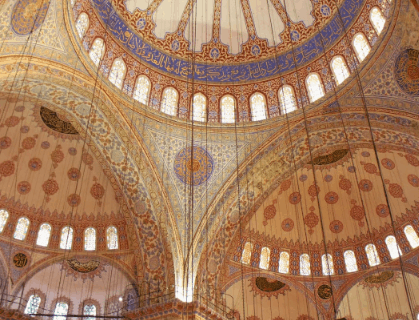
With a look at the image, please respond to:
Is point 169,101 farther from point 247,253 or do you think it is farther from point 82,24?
point 247,253

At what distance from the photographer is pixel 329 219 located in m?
13.8

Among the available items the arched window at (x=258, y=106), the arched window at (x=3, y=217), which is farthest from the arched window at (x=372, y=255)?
the arched window at (x=3, y=217)

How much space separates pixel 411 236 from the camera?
12.7 m

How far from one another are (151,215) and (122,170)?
134 centimetres

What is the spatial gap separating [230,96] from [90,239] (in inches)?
217

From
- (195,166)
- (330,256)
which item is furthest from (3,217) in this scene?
(330,256)

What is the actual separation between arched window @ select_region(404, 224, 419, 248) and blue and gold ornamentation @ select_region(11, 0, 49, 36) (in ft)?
35.5

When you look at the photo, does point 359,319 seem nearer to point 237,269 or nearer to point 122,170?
point 237,269

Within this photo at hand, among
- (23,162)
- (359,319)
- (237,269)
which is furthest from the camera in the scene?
(359,319)

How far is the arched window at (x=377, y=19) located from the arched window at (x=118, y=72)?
6.09m

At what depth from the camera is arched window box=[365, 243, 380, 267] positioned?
13.0 m

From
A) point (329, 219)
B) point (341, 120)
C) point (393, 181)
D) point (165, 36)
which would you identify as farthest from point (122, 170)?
point (393, 181)

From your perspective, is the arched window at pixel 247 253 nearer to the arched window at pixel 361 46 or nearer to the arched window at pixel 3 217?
the arched window at pixel 361 46

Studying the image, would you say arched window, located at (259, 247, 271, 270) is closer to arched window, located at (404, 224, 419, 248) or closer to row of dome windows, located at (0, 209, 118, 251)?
arched window, located at (404, 224, 419, 248)
